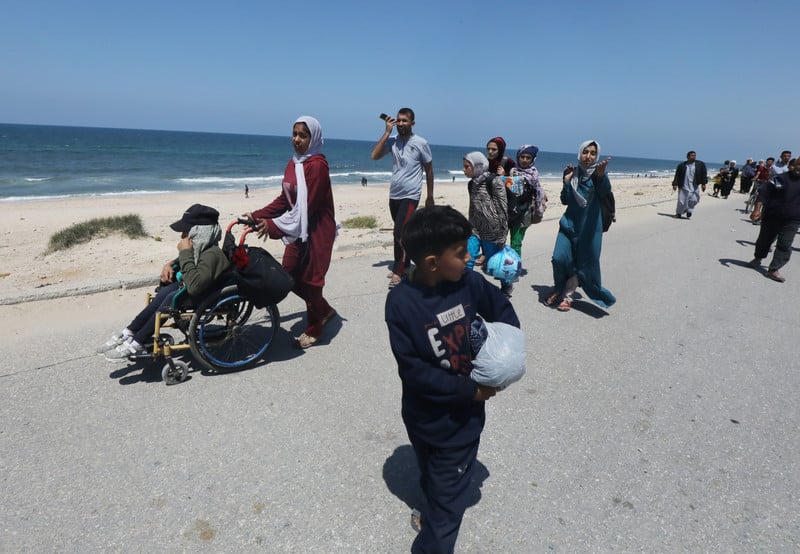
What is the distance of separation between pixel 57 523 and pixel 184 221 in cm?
198

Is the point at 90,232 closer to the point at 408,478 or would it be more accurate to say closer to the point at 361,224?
the point at 361,224

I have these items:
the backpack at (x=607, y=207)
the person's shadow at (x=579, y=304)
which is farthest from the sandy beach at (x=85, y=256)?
the backpack at (x=607, y=207)

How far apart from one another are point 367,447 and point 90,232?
790cm

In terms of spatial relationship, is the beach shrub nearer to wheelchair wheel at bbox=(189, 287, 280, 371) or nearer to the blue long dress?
wheelchair wheel at bbox=(189, 287, 280, 371)

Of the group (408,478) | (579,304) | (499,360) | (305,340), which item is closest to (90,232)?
(305,340)

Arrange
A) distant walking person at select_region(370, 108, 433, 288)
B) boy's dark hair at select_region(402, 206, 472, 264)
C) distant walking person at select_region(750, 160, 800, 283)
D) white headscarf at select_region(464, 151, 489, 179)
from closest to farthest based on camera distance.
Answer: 1. boy's dark hair at select_region(402, 206, 472, 264)
2. white headscarf at select_region(464, 151, 489, 179)
3. distant walking person at select_region(370, 108, 433, 288)
4. distant walking person at select_region(750, 160, 800, 283)

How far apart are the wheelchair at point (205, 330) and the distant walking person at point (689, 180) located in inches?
502

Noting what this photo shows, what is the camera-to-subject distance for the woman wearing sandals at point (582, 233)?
4.58 m

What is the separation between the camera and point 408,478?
2.52 metres

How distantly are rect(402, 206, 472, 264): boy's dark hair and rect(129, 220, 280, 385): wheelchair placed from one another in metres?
2.07

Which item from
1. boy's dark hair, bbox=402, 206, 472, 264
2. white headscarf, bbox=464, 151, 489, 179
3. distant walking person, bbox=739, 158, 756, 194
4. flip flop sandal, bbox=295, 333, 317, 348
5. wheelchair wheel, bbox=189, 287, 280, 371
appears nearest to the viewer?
boy's dark hair, bbox=402, 206, 472, 264

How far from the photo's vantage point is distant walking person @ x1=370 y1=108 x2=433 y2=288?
18.4ft

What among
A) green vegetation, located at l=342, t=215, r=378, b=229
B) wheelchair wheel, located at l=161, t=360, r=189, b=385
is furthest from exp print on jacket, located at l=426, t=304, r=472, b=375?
green vegetation, located at l=342, t=215, r=378, b=229

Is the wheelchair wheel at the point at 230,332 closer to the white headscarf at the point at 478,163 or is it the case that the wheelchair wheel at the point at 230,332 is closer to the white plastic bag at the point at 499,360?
the white plastic bag at the point at 499,360
